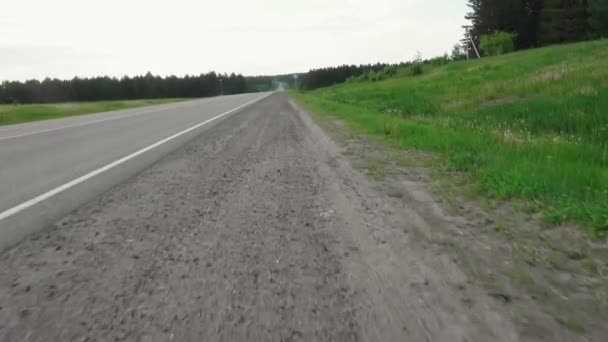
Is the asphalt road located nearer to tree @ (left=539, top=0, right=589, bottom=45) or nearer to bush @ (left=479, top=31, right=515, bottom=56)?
bush @ (left=479, top=31, right=515, bottom=56)

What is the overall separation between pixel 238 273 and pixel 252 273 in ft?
0.28

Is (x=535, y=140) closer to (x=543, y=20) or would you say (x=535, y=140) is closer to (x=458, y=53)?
(x=543, y=20)

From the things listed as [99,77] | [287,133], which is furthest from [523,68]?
[99,77]

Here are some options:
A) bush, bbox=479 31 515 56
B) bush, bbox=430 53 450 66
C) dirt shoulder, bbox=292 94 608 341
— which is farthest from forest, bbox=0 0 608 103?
dirt shoulder, bbox=292 94 608 341

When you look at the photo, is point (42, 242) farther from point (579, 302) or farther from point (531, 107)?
point (531, 107)

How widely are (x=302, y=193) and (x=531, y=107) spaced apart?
24.5 feet

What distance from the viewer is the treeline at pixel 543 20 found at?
43.3 m

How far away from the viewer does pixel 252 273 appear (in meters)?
2.22

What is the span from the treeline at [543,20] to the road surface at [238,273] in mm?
52404

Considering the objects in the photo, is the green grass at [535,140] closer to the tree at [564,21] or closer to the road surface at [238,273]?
the road surface at [238,273]

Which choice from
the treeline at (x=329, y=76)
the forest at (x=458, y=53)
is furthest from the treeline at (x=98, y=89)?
the treeline at (x=329, y=76)

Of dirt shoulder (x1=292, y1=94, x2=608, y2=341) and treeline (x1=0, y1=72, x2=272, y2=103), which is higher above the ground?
treeline (x1=0, y1=72, x2=272, y2=103)

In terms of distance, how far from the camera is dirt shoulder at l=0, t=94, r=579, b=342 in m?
1.71

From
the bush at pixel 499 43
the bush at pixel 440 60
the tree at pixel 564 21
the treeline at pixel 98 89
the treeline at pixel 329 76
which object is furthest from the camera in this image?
the treeline at pixel 329 76
